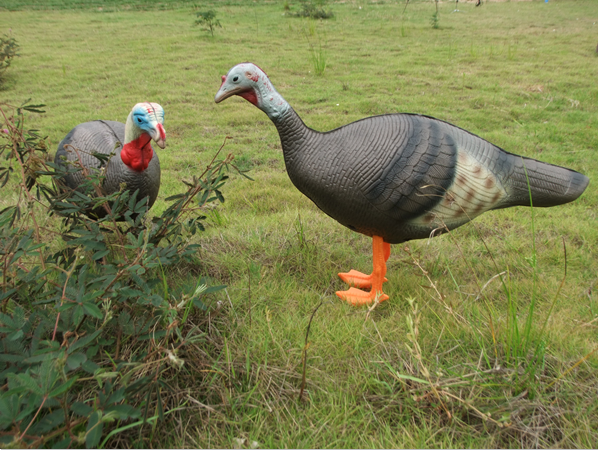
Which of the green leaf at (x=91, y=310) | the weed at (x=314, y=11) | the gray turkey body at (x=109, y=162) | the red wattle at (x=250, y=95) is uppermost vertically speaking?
the weed at (x=314, y=11)

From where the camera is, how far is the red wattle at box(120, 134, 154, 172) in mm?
2277

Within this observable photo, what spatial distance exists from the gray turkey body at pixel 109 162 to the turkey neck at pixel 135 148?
1.6 inches

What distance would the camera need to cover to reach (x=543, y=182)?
203cm

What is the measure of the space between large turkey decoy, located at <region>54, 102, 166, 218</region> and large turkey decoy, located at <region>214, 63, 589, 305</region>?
421 millimetres

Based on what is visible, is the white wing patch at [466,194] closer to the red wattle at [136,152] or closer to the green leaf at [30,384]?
the red wattle at [136,152]

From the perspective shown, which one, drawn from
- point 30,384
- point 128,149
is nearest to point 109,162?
point 128,149

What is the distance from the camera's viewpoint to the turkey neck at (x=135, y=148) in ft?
7.39

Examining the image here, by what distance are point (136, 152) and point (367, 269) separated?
5.16 feet

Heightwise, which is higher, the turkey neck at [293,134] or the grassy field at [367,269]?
the turkey neck at [293,134]

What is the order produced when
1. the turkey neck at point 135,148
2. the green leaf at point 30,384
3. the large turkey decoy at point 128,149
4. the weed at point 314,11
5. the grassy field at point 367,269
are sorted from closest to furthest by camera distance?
the green leaf at point 30,384 → the grassy field at point 367,269 → the large turkey decoy at point 128,149 → the turkey neck at point 135,148 → the weed at point 314,11

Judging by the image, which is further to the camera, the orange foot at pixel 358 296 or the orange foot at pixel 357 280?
the orange foot at pixel 357 280

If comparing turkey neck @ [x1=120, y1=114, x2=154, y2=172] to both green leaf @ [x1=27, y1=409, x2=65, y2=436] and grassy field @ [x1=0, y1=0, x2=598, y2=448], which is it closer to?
grassy field @ [x1=0, y1=0, x2=598, y2=448]

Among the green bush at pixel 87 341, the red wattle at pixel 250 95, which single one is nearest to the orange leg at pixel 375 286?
the green bush at pixel 87 341

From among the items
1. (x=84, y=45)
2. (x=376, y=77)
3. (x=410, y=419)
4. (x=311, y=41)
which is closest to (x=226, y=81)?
(x=410, y=419)
